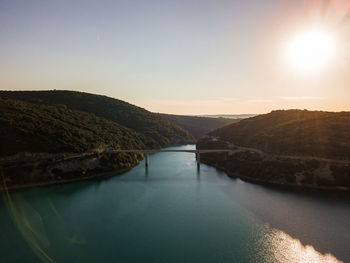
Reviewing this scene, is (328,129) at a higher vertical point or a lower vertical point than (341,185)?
higher

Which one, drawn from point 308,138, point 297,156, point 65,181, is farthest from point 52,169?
point 308,138

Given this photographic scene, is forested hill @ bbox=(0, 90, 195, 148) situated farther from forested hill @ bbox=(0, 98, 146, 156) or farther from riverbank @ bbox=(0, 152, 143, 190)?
riverbank @ bbox=(0, 152, 143, 190)

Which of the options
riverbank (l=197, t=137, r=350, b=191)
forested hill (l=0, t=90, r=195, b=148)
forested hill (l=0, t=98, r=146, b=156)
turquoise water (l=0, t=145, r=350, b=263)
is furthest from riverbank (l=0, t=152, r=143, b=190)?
forested hill (l=0, t=90, r=195, b=148)

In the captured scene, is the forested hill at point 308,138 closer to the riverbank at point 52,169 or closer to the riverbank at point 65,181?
the riverbank at point 65,181

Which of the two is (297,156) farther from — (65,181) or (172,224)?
(65,181)

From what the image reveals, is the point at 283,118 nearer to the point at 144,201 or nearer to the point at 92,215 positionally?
the point at 144,201

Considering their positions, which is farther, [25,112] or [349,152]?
[25,112]

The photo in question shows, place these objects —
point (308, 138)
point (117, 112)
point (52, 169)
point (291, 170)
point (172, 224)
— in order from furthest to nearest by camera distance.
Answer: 1. point (117, 112)
2. point (308, 138)
3. point (291, 170)
4. point (52, 169)
5. point (172, 224)

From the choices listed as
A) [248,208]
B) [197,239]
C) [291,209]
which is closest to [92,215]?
[197,239]
